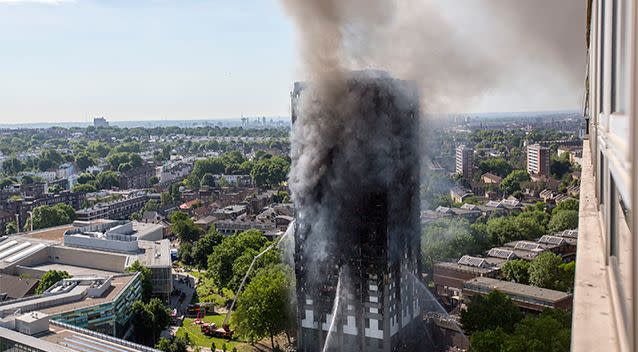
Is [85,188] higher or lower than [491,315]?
higher

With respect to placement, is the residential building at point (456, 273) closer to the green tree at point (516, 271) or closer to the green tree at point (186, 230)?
the green tree at point (516, 271)

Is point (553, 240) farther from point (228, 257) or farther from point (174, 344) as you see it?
point (174, 344)

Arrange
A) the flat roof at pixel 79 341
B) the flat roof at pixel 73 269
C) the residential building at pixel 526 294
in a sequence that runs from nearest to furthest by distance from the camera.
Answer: the flat roof at pixel 79 341, the residential building at pixel 526 294, the flat roof at pixel 73 269

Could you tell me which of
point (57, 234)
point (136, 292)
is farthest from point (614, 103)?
point (57, 234)

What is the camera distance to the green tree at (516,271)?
22812mm

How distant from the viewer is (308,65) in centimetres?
1425

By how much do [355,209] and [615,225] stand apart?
12292 mm

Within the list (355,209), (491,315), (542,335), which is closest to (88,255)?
(355,209)

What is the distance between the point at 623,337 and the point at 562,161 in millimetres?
55946

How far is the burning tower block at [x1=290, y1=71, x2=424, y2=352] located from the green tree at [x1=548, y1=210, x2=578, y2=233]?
60.0ft

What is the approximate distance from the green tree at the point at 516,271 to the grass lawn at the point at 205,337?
10.6m

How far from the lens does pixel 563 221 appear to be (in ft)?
100

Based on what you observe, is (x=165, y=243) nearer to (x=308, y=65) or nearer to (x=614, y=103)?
(x=308, y=65)

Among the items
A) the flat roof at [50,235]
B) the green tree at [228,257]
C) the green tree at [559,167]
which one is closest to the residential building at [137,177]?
the flat roof at [50,235]
